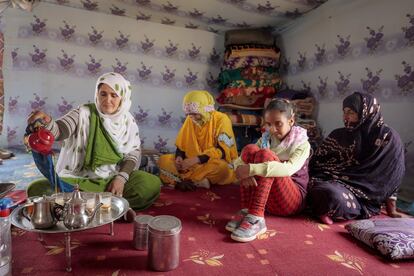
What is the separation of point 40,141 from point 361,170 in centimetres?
200

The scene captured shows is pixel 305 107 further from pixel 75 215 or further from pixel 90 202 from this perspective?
pixel 75 215

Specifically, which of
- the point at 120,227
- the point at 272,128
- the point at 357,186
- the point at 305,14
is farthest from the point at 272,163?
the point at 305,14

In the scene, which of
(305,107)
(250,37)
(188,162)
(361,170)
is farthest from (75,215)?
(250,37)

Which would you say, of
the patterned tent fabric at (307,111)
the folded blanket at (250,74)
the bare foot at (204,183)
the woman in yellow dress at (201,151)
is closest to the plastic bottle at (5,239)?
the woman in yellow dress at (201,151)

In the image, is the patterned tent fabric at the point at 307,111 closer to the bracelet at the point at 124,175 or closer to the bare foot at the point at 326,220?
the bare foot at the point at 326,220

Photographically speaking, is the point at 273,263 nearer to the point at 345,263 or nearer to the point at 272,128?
the point at 345,263

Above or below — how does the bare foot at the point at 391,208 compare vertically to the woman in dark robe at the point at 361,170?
below

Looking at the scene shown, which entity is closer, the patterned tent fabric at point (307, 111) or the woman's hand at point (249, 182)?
the woman's hand at point (249, 182)

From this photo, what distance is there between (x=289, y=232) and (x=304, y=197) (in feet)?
1.02

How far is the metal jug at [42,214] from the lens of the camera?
4.32 feet

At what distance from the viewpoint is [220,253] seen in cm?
164

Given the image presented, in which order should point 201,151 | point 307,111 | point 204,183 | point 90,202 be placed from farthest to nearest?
point 307,111 → point 201,151 → point 204,183 → point 90,202

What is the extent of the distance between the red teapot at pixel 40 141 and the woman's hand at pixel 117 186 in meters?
0.45

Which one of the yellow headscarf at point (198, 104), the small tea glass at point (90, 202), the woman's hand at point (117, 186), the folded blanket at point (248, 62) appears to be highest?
the folded blanket at point (248, 62)
